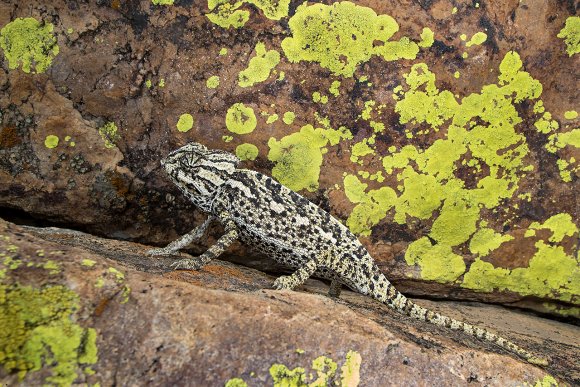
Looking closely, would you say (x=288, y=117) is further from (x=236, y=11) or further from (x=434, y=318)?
(x=434, y=318)

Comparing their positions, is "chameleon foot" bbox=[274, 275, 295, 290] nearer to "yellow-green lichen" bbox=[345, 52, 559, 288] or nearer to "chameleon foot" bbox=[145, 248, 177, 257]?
"yellow-green lichen" bbox=[345, 52, 559, 288]

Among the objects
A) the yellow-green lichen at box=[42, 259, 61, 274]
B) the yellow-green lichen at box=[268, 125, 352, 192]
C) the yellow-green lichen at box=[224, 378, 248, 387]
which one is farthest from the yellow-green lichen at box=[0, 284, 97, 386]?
the yellow-green lichen at box=[268, 125, 352, 192]

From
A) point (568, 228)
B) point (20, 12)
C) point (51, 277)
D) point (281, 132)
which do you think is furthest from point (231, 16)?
point (568, 228)

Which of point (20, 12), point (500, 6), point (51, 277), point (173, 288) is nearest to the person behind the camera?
point (51, 277)

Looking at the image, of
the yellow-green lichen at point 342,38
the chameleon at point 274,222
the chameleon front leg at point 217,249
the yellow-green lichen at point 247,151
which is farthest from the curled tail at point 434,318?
the yellow-green lichen at point 342,38

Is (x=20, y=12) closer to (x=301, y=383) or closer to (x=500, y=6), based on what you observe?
(x=301, y=383)

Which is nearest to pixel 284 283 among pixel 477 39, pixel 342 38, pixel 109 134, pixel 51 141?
pixel 109 134
